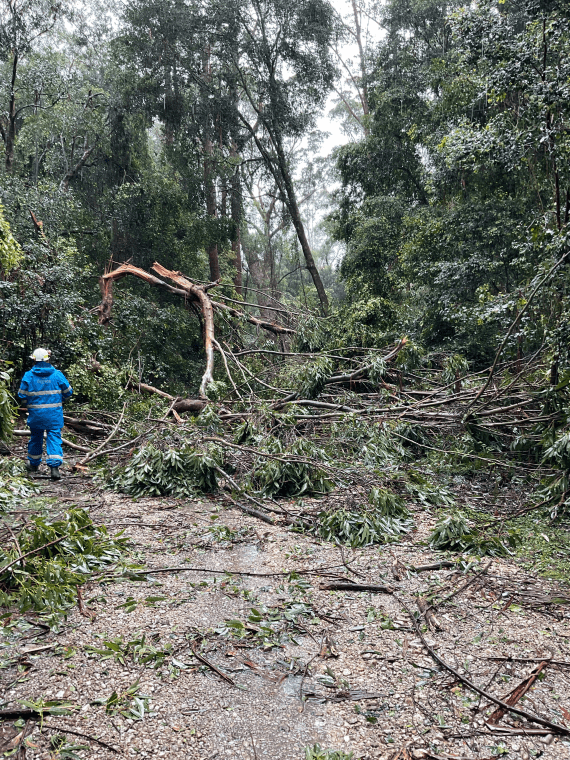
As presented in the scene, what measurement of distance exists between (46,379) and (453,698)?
222 inches

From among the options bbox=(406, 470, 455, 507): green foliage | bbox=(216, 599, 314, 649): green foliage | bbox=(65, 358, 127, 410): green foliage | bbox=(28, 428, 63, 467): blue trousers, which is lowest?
bbox=(406, 470, 455, 507): green foliage

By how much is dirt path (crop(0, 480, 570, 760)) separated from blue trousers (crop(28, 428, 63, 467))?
2.75 metres

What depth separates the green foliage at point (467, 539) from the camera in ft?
13.9

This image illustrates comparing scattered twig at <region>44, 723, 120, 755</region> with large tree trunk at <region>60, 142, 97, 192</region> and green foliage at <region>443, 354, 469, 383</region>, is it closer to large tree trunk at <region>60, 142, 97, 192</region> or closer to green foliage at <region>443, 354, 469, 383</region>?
green foliage at <region>443, 354, 469, 383</region>

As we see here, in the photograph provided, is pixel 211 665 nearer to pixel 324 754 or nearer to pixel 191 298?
pixel 324 754

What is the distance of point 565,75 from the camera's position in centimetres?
531

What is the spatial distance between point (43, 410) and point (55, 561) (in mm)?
3280

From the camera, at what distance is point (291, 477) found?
5953mm

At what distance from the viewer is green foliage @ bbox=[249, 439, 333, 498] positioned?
5910 millimetres

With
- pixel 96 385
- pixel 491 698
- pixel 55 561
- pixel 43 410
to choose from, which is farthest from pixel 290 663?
pixel 96 385

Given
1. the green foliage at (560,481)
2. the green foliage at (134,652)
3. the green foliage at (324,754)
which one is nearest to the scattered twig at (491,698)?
the green foliage at (324,754)

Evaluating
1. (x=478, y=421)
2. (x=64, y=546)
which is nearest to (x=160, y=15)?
(x=478, y=421)

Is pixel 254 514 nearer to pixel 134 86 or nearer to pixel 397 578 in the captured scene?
pixel 397 578

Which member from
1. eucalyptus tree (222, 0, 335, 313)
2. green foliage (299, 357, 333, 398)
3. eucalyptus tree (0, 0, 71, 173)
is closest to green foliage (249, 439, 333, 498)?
green foliage (299, 357, 333, 398)
